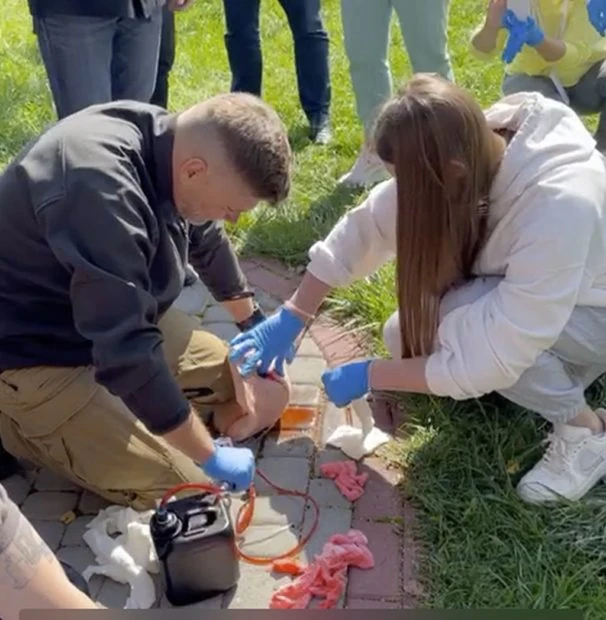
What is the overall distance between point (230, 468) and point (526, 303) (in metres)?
0.73

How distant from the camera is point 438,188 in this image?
7.36 ft

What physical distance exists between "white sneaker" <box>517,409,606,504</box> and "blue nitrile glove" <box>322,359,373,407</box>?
1.40 ft

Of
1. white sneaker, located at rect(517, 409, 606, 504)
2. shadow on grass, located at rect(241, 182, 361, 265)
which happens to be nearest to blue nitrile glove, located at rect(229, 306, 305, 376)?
white sneaker, located at rect(517, 409, 606, 504)

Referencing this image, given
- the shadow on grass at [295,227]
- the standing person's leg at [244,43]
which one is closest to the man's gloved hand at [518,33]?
the shadow on grass at [295,227]

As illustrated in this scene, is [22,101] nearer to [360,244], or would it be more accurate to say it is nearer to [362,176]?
[362,176]

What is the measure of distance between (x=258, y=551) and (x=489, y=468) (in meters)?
0.57

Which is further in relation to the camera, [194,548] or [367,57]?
[367,57]

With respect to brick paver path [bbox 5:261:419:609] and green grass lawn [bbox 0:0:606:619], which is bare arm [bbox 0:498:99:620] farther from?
green grass lawn [bbox 0:0:606:619]

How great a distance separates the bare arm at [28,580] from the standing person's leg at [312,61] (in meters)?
3.12

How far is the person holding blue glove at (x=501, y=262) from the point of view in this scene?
223 cm

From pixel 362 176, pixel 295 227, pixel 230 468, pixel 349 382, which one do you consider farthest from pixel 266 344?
pixel 362 176

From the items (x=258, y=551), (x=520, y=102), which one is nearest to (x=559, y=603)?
(x=258, y=551)

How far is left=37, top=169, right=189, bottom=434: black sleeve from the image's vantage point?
2.14m

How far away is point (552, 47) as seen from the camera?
3.46m
